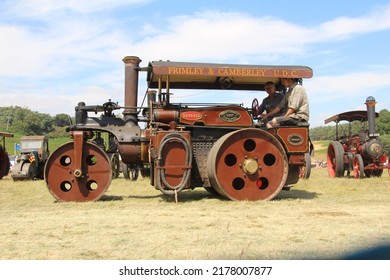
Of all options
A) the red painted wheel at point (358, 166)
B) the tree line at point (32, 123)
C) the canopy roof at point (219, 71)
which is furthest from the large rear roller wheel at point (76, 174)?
the tree line at point (32, 123)

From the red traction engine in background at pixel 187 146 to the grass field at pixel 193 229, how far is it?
1.12 ft

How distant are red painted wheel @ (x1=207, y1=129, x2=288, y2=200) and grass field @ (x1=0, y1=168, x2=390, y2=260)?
240 millimetres

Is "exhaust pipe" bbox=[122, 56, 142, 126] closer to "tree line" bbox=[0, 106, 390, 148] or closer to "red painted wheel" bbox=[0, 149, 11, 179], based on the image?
"red painted wheel" bbox=[0, 149, 11, 179]

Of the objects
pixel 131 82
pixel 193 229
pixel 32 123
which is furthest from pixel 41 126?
pixel 193 229

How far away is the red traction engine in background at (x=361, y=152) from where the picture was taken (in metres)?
12.9

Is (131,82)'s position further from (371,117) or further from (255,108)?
(371,117)

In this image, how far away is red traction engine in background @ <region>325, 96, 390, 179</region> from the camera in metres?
12.9

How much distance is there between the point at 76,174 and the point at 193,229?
295 cm

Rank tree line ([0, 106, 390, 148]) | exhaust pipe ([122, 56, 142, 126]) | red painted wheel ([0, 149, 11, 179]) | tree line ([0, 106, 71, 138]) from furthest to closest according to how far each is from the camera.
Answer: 1. tree line ([0, 106, 71, 138])
2. tree line ([0, 106, 390, 148])
3. red painted wheel ([0, 149, 11, 179])
4. exhaust pipe ([122, 56, 142, 126])

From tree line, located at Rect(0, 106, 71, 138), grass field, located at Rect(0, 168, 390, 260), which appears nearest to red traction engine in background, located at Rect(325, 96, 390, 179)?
grass field, located at Rect(0, 168, 390, 260)

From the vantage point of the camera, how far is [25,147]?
685 inches

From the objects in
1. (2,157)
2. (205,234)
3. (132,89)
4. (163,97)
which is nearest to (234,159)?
(163,97)

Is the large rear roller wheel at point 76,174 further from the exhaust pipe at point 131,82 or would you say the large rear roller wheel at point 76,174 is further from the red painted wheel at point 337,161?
the red painted wheel at point 337,161

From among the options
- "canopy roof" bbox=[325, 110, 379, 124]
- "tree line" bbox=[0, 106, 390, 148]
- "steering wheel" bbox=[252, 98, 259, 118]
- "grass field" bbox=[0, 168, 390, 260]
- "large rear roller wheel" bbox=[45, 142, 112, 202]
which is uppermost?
"tree line" bbox=[0, 106, 390, 148]
